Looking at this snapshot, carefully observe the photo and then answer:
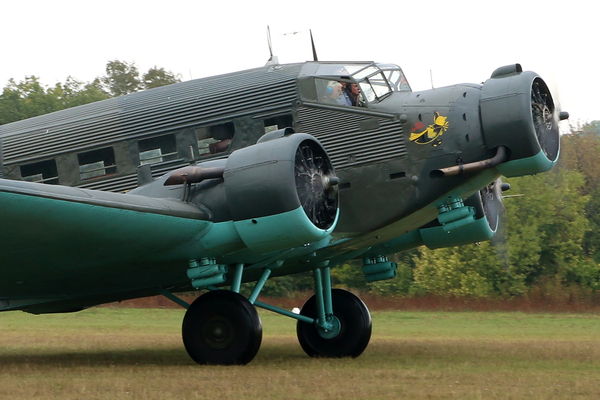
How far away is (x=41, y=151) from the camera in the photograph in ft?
37.4

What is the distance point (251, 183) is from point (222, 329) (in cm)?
196

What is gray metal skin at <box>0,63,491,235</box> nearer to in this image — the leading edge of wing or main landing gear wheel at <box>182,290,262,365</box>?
the leading edge of wing

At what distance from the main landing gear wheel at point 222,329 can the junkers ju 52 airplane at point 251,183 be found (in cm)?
2

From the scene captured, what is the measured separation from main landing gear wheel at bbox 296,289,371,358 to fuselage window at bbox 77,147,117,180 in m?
3.74

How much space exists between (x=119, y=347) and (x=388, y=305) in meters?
18.8

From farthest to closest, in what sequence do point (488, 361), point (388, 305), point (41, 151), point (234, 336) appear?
point (388, 305), point (41, 151), point (488, 361), point (234, 336)

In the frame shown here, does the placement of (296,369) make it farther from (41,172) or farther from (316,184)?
(41,172)

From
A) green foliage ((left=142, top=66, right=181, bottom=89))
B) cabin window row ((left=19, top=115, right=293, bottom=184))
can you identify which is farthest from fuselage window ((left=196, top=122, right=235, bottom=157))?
green foliage ((left=142, top=66, right=181, bottom=89))

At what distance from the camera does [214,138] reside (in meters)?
10.8

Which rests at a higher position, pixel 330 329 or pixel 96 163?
pixel 96 163

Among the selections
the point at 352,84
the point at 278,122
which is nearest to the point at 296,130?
the point at 278,122

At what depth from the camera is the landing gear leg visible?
38.2 ft

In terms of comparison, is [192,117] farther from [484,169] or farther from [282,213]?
[484,169]

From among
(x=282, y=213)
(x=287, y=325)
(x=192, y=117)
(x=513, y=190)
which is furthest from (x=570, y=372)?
(x=513, y=190)
